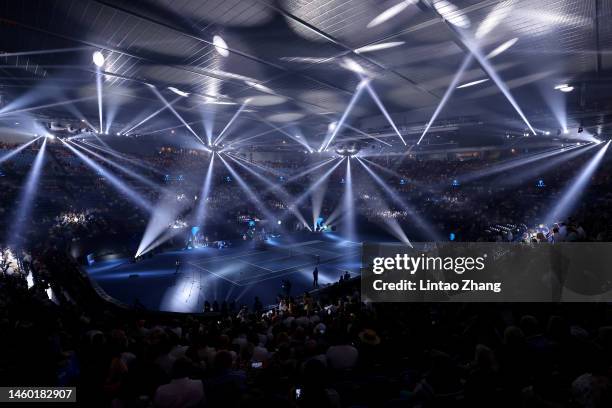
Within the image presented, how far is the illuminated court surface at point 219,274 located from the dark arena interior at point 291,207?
18 centimetres

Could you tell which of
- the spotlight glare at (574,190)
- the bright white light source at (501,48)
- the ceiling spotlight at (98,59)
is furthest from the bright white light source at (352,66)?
the spotlight glare at (574,190)

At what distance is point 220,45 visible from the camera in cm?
861

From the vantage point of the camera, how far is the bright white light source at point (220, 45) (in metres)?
8.27

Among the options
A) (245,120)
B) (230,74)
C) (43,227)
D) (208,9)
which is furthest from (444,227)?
(43,227)

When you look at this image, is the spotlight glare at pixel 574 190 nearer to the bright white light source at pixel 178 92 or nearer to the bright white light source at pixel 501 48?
the bright white light source at pixel 501 48

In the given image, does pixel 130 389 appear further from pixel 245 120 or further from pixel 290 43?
pixel 245 120

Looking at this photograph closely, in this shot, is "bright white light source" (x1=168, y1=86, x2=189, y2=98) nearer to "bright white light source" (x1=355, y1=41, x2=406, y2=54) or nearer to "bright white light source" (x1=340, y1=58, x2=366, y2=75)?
"bright white light source" (x1=340, y1=58, x2=366, y2=75)

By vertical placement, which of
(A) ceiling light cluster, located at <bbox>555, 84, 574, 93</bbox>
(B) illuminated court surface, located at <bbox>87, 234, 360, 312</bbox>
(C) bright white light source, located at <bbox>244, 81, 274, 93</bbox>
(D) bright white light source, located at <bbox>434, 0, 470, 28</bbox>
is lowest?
(B) illuminated court surface, located at <bbox>87, 234, 360, 312</bbox>

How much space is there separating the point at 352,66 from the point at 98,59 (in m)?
8.18

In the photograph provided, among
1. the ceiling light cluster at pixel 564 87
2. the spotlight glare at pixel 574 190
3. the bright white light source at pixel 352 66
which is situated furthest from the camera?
the spotlight glare at pixel 574 190

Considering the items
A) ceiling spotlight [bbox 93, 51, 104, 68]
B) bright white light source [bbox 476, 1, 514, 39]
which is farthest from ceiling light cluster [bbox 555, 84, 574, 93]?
ceiling spotlight [bbox 93, 51, 104, 68]

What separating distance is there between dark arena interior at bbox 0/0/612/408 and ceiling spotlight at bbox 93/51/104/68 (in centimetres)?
5

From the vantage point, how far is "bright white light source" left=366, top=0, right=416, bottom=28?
665 centimetres

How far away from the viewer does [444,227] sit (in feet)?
76.1
